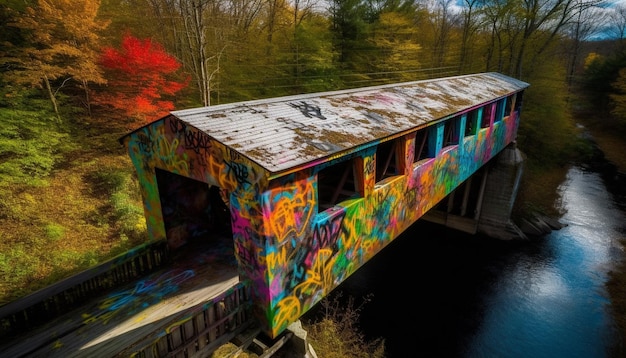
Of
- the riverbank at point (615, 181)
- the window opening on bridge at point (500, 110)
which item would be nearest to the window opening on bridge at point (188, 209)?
the window opening on bridge at point (500, 110)

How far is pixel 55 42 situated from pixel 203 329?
16352 mm

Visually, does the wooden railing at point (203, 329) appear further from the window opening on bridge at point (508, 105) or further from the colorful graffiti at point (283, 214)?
the window opening on bridge at point (508, 105)

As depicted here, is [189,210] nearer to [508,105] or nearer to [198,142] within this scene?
[198,142]

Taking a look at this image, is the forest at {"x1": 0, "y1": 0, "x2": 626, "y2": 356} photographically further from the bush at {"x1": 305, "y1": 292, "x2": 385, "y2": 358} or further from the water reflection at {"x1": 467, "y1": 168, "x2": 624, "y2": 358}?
the bush at {"x1": 305, "y1": 292, "x2": 385, "y2": 358}

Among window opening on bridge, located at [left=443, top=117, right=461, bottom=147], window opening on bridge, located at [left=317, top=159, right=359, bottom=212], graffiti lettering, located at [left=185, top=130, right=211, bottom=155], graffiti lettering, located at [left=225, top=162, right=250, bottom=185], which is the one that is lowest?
window opening on bridge, located at [left=317, top=159, right=359, bottom=212]

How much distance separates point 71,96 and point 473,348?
924 inches

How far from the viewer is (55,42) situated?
1467 cm

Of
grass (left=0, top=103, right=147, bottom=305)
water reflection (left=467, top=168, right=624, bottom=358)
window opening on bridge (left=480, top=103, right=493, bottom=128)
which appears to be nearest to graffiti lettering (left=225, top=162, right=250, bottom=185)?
grass (left=0, top=103, right=147, bottom=305)

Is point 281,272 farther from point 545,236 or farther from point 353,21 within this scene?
point 353,21

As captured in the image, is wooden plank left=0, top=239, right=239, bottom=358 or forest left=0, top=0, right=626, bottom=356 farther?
forest left=0, top=0, right=626, bottom=356

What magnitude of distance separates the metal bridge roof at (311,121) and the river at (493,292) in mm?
7973

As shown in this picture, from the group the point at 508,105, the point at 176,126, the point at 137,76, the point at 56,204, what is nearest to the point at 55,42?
the point at 137,76

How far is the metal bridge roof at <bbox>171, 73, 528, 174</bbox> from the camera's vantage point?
17.4 ft

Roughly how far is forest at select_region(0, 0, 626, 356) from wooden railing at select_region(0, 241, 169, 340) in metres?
5.45
